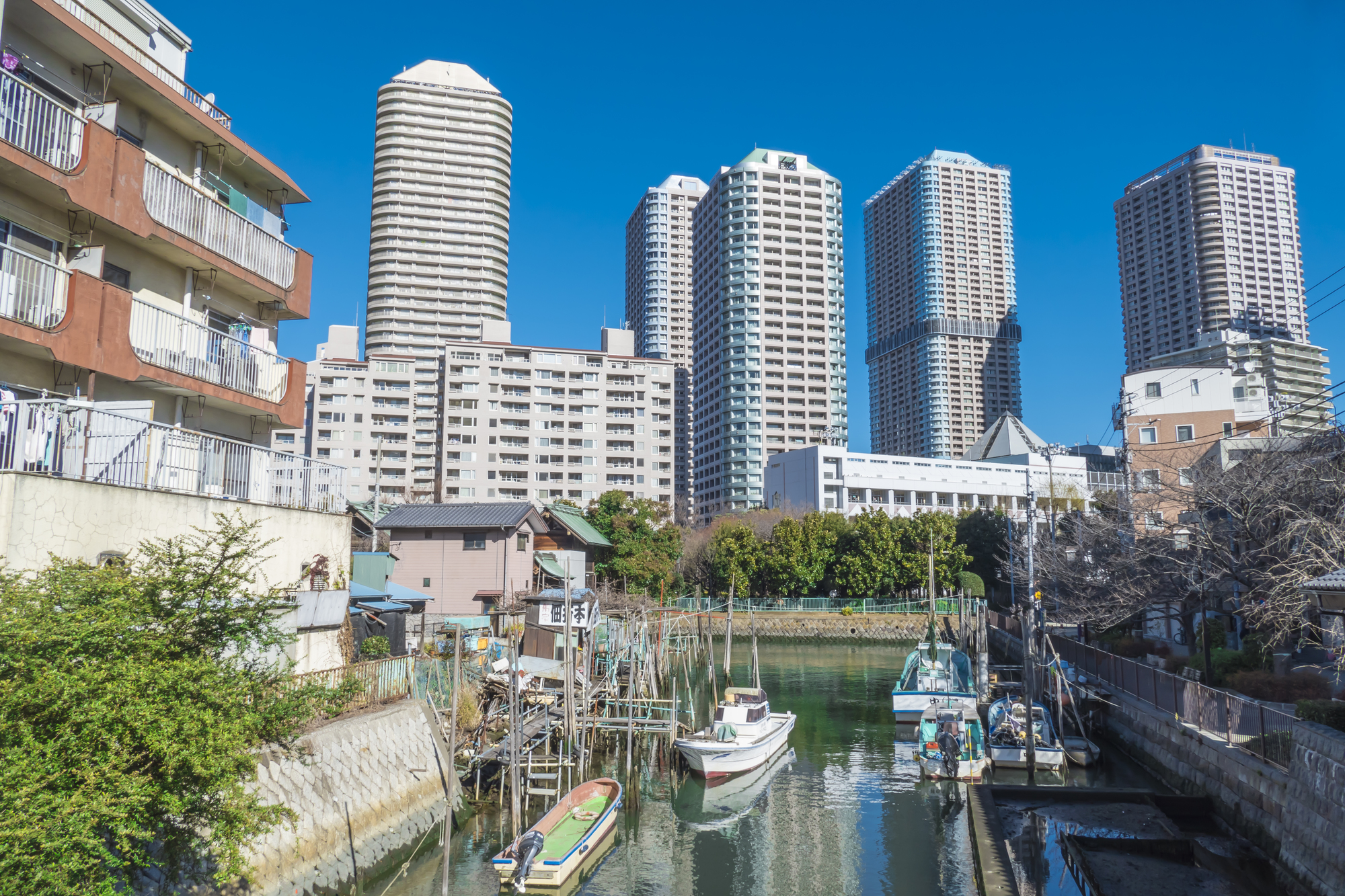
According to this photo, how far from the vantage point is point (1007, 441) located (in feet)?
366

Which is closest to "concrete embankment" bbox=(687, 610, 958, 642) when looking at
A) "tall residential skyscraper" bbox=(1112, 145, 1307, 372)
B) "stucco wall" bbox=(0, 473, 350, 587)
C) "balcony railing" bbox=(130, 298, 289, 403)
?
"balcony railing" bbox=(130, 298, 289, 403)

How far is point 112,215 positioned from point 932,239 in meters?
181

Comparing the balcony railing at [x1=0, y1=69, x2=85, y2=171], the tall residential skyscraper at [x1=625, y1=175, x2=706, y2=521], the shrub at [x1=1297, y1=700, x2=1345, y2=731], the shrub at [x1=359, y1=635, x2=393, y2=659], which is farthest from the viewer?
the tall residential skyscraper at [x1=625, y1=175, x2=706, y2=521]

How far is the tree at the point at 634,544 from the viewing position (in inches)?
2215

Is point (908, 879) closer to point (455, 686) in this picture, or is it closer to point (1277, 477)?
point (455, 686)

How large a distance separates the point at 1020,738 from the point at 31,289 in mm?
26802

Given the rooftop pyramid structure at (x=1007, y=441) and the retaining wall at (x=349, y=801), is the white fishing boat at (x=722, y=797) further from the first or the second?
the rooftop pyramid structure at (x=1007, y=441)

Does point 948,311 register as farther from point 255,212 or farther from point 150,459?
point 150,459

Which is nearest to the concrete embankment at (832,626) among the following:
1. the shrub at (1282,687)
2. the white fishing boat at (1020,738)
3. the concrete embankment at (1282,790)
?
the white fishing boat at (1020,738)

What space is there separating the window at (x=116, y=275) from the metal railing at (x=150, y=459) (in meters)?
3.46

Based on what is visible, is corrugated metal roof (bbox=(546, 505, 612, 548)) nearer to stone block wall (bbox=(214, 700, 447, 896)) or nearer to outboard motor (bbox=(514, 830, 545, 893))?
stone block wall (bbox=(214, 700, 447, 896))

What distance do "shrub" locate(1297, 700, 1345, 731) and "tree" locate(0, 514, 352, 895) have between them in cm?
1637

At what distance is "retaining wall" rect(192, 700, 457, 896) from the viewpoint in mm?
12828

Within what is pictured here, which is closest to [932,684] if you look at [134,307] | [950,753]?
[950,753]
